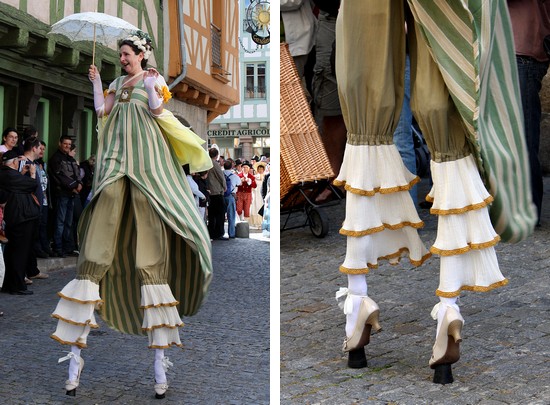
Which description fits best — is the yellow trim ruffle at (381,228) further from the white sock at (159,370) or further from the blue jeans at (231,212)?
the blue jeans at (231,212)

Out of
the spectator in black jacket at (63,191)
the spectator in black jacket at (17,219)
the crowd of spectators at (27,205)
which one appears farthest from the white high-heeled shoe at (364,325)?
the spectator in black jacket at (63,191)

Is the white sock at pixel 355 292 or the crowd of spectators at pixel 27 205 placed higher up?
the crowd of spectators at pixel 27 205

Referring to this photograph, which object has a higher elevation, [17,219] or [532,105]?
[532,105]

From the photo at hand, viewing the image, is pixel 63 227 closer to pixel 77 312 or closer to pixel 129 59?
pixel 129 59

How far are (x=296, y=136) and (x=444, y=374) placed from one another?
3.15 metres

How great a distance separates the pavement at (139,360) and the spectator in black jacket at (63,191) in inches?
79.1

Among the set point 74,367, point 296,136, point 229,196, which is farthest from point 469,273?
point 229,196

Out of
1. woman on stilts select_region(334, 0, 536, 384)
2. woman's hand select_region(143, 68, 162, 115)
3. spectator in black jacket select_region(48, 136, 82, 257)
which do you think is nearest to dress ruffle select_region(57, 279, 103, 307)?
woman's hand select_region(143, 68, 162, 115)

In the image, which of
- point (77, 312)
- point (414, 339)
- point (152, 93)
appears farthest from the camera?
point (152, 93)

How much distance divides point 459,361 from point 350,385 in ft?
1.37

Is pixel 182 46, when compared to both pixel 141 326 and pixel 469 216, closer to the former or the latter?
pixel 141 326

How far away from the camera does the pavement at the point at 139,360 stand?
4145 millimetres

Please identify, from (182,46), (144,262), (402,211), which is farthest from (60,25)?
(182,46)

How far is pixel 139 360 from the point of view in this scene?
15.8 ft
